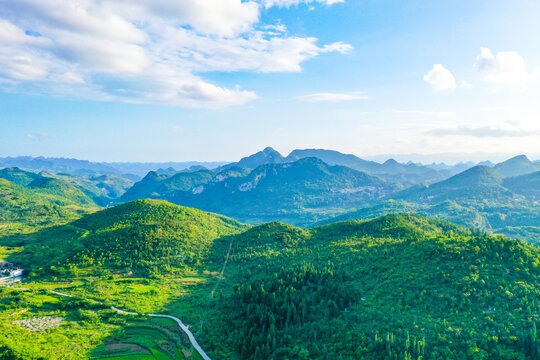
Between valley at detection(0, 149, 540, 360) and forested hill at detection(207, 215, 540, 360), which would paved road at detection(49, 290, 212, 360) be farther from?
forested hill at detection(207, 215, 540, 360)

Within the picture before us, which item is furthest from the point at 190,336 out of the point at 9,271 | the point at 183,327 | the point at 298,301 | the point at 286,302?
the point at 9,271

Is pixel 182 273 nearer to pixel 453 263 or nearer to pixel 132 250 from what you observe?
pixel 132 250

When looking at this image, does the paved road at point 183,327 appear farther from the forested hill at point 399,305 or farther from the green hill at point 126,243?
the green hill at point 126,243

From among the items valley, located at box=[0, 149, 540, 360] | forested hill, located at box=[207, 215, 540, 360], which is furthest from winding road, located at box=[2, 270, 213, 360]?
forested hill, located at box=[207, 215, 540, 360]

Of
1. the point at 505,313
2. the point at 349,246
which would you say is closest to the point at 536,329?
the point at 505,313

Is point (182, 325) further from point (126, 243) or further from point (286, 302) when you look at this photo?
point (126, 243)

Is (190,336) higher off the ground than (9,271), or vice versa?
(9,271)
